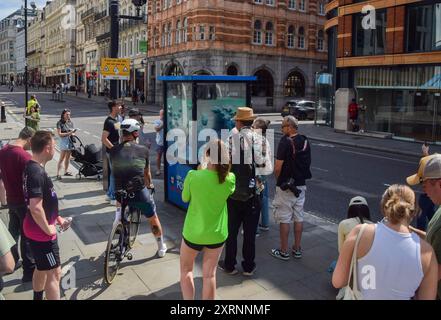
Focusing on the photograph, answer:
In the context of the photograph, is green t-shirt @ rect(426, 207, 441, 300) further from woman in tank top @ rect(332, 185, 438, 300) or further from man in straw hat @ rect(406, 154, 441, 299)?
woman in tank top @ rect(332, 185, 438, 300)

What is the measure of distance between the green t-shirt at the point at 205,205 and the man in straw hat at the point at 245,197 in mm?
1178

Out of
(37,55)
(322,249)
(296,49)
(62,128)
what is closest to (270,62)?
(296,49)

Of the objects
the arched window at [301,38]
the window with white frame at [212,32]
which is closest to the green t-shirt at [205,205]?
the window with white frame at [212,32]

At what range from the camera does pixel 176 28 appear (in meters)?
43.0

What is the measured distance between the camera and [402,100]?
21.4 metres

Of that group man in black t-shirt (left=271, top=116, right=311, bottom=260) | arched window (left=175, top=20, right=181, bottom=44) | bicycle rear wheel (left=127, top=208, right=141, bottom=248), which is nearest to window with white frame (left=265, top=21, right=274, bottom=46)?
arched window (left=175, top=20, right=181, bottom=44)

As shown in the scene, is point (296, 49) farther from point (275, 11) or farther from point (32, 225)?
point (32, 225)

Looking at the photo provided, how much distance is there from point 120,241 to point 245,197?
1.62 m

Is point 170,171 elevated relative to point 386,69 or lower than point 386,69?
lower

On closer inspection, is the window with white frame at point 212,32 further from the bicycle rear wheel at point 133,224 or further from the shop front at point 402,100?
the bicycle rear wheel at point 133,224

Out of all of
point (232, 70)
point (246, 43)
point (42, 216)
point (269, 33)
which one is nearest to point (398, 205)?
point (42, 216)

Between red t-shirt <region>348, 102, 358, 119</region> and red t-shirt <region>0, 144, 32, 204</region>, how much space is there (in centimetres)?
2053

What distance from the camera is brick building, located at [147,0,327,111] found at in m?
39.5
